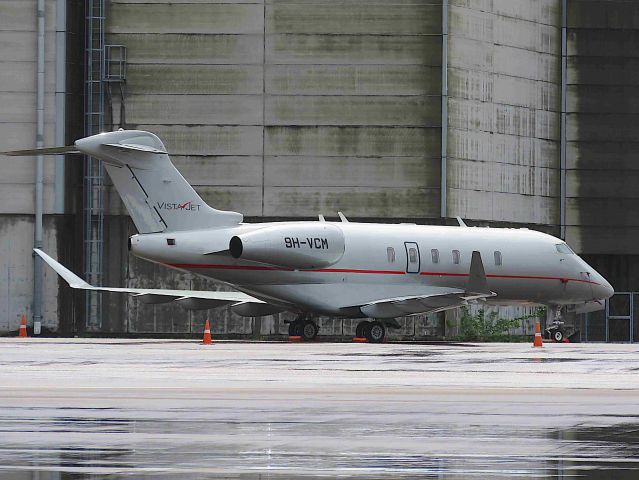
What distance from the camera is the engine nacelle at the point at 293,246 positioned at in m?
38.2

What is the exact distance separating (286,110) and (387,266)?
11.1 meters

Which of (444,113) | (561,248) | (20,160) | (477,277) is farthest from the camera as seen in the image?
(444,113)

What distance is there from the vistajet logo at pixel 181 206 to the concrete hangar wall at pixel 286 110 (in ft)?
37.0

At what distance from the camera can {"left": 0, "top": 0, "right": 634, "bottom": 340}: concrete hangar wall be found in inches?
1980

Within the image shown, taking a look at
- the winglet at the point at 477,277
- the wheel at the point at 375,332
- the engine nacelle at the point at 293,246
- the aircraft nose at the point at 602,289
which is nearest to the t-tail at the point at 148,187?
the engine nacelle at the point at 293,246

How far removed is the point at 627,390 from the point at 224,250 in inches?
758

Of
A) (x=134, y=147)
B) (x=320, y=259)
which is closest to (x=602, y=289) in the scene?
(x=320, y=259)

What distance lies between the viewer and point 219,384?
20719 mm

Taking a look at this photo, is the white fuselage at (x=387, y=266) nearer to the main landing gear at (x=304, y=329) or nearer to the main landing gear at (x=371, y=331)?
the main landing gear at (x=371, y=331)

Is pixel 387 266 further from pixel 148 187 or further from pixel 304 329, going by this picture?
pixel 148 187

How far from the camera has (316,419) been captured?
15344mm

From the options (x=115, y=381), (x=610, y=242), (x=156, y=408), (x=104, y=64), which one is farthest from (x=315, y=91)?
(x=156, y=408)

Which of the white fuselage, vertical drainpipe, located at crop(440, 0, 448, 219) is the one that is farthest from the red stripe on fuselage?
vertical drainpipe, located at crop(440, 0, 448, 219)

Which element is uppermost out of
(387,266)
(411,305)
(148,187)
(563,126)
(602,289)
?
(563,126)
